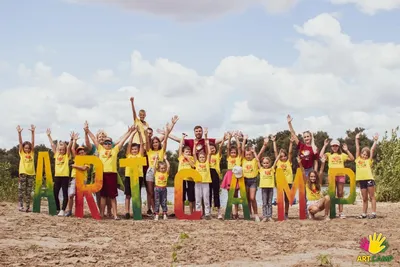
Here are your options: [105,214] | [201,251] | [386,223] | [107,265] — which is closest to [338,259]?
[201,251]

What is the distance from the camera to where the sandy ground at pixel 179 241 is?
8.16m

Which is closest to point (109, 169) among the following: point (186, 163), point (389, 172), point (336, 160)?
point (186, 163)

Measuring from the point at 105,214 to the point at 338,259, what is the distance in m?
7.02

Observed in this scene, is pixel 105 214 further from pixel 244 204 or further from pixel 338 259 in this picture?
pixel 338 259

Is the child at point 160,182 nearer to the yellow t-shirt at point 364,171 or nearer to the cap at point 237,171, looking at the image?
the cap at point 237,171

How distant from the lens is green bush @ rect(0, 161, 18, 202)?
17.2m

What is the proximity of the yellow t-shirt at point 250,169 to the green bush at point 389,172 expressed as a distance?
8.79 metres

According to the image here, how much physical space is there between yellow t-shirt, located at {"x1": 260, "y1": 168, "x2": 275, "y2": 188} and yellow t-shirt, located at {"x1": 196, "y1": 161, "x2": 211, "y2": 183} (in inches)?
45.9

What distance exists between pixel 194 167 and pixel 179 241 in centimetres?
374

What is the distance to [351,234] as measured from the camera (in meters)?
10.4

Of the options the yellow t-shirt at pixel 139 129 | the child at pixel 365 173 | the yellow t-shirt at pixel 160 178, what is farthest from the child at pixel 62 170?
the child at pixel 365 173

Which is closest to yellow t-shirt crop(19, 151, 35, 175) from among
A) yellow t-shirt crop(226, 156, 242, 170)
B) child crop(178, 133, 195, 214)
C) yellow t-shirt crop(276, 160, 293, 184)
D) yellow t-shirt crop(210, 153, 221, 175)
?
child crop(178, 133, 195, 214)

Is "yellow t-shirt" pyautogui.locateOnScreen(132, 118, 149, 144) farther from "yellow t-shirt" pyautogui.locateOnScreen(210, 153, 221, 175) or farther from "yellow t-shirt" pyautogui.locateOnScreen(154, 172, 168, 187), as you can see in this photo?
"yellow t-shirt" pyautogui.locateOnScreen(210, 153, 221, 175)

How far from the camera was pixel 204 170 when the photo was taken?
41.6ft
